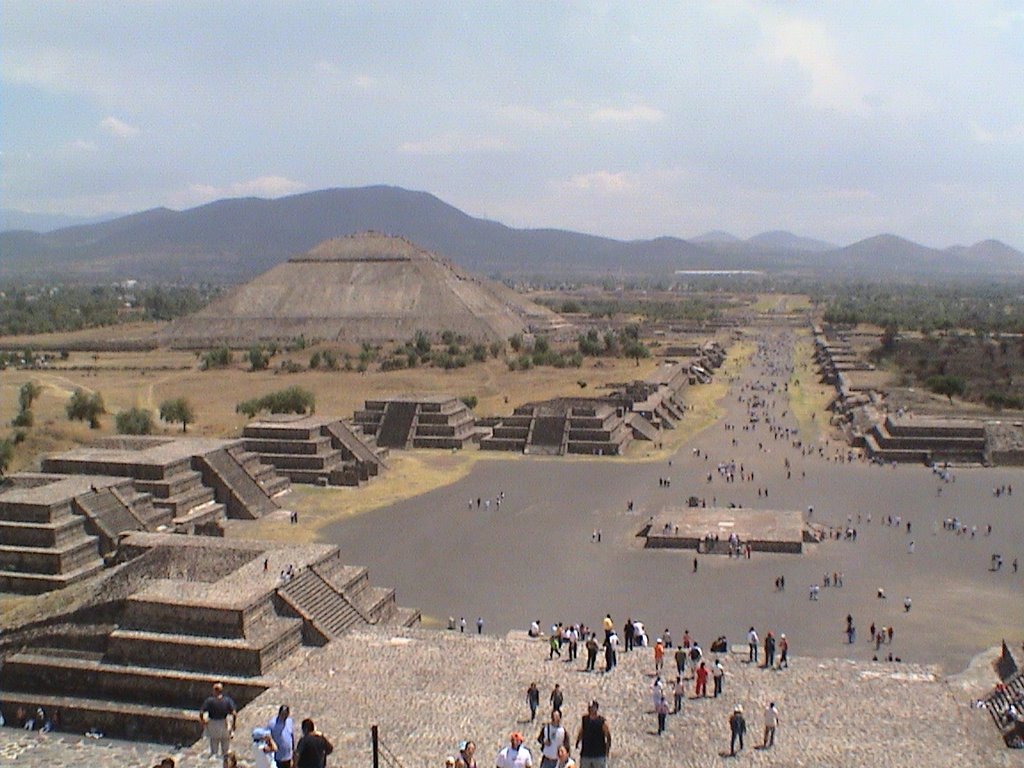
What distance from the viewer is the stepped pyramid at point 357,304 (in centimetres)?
10175

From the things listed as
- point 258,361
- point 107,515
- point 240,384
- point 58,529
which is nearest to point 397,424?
point 107,515

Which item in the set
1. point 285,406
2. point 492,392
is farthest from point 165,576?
point 492,392

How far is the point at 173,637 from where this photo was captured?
Answer: 1864 centimetres

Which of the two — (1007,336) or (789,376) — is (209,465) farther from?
(1007,336)

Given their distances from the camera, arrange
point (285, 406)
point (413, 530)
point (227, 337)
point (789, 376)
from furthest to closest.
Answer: point (227, 337) → point (789, 376) → point (285, 406) → point (413, 530)

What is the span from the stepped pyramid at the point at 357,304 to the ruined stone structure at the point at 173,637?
258 ft

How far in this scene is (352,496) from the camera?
3725 cm

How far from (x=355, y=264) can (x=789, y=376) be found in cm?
5643

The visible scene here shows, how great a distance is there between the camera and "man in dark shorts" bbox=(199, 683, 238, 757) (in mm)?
14117

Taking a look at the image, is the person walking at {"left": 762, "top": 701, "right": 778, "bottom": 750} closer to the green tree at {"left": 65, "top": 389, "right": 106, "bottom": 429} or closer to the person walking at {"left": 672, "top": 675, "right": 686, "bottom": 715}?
the person walking at {"left": 672, "top": 675, "right": 686, "bottom": 715}

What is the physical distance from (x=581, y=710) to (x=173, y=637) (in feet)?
25.4

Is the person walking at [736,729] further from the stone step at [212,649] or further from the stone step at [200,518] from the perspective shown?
the stone step at [200,518]

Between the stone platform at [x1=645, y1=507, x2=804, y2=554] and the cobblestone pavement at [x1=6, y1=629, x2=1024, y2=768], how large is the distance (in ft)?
37.5

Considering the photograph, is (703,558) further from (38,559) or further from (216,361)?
(216,361)
